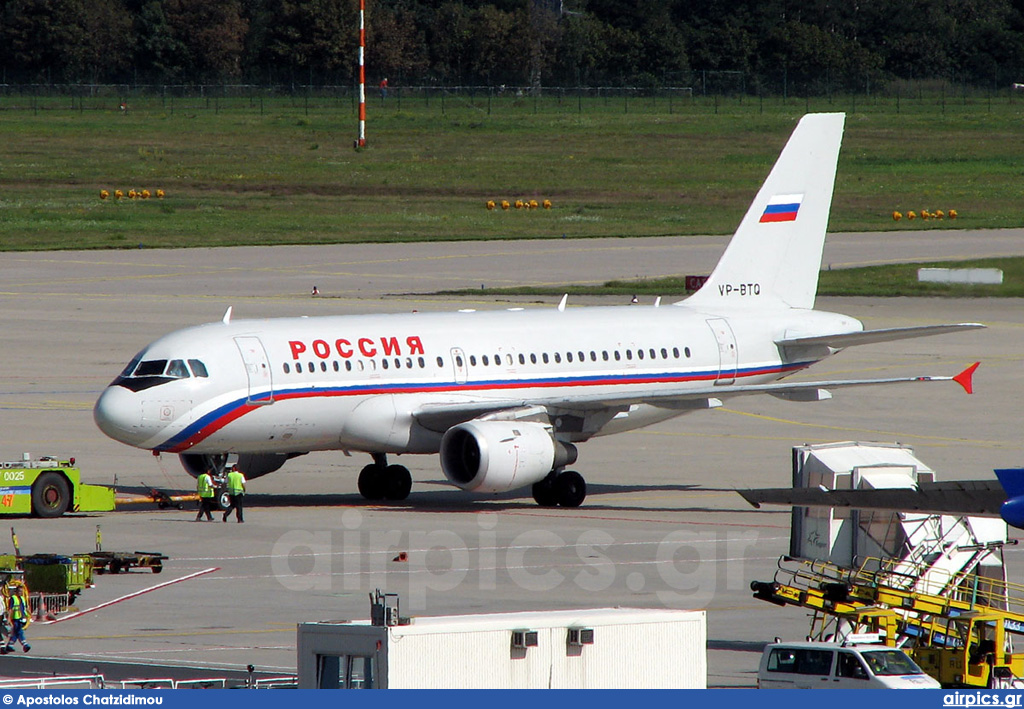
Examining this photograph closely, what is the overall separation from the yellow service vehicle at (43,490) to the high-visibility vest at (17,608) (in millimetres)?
12645

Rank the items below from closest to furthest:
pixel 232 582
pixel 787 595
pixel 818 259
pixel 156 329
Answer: pixel 787 595 < pixel 232 582 < pixel 818 259 < pixel 156 329

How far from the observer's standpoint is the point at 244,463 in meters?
42.5

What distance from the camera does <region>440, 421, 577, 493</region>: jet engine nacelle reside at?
38938 millimetres

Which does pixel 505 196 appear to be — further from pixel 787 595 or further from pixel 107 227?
pixel 787 595

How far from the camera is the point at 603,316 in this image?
147 feet

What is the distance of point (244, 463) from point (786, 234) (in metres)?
15.7

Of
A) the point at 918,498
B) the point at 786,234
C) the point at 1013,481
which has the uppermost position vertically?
the point at 1013,481

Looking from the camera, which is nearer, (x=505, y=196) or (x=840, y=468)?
(x=840, y=468)

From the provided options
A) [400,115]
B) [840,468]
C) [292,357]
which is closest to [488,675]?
[840,468]

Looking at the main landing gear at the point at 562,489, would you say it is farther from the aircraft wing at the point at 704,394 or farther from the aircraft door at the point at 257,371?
the aircraft door at the point at 257,371

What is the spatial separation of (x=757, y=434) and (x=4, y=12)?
6174 inches

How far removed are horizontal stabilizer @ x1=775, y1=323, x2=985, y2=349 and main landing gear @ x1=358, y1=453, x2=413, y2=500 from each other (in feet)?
34.1

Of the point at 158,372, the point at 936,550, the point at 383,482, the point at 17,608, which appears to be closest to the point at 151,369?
the point at 158,372

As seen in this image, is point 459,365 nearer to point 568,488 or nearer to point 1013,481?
point 568,488
